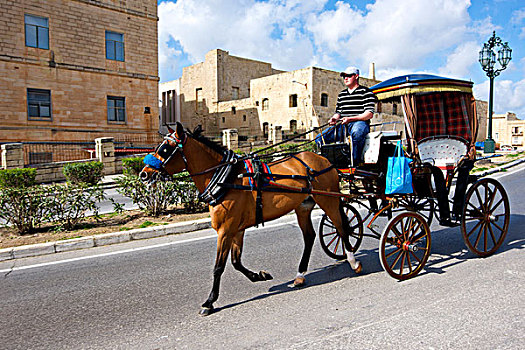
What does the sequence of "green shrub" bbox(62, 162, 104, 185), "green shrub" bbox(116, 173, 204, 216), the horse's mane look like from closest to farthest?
1. the horse's mane
2. "green shrub" bbox(116, 173, 204, 216)
3. "green shrub" bbox(62, 162, 104, 185)

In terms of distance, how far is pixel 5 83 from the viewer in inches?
923

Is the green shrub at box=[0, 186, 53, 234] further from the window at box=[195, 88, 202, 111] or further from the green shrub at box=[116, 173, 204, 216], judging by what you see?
the window at box=[195, 88, 202, 111]

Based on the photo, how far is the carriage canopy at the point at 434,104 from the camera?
233 inches

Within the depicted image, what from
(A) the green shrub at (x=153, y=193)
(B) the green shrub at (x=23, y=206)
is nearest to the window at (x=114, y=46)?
(A) the green shrub at (x=153, y=193)

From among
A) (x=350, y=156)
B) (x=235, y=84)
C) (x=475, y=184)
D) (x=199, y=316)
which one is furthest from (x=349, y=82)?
(x=235, y=84)

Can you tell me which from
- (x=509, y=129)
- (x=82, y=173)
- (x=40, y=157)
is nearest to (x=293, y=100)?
(x=40, y=157)

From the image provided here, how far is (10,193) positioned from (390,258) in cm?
764

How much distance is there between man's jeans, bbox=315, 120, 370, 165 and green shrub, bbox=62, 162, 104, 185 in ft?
48.4

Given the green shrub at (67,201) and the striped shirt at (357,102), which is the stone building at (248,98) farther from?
the striped shirt at (357,102)

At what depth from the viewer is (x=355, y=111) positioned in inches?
226

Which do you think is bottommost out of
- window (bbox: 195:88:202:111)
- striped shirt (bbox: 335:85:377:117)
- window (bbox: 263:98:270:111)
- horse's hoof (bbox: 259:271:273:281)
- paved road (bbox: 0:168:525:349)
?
paved road (bbox: 0:168:525:349)

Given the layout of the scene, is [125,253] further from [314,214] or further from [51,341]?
[314,214]

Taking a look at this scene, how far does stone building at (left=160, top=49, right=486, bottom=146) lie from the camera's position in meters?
40.4

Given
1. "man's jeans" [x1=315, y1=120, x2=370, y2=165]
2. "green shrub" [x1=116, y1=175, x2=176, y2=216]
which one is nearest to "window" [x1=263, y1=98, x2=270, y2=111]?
"green shrub" [x1=116, y1=175, x2=176, y2=216]
